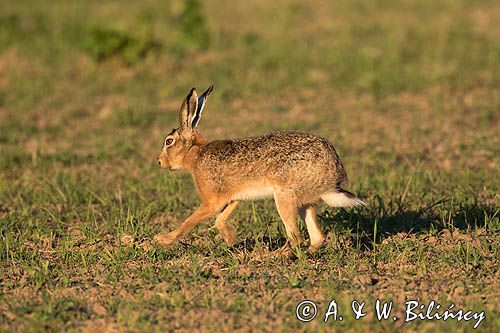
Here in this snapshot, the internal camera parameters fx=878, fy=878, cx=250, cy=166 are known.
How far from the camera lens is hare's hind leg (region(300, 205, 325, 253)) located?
6207 mm

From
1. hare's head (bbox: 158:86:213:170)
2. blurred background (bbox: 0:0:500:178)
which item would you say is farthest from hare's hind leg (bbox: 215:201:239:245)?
blurred background (bbox: 0:0:500:178)

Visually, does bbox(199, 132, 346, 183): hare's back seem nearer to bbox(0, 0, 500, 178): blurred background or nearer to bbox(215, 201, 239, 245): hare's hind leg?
bbox(215, 201, 239, 245): hare's hind leg

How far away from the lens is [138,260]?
609 cm

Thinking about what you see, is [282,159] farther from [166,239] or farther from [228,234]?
[166,239]

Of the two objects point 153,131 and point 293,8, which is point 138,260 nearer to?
point 153,131

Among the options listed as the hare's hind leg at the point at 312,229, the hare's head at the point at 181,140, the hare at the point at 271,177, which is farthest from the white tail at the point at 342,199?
the hare's head at the point at 181,140

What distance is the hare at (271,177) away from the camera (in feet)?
19.6

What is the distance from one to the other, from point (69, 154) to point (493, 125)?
15.2 ft

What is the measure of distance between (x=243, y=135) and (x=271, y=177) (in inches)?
142

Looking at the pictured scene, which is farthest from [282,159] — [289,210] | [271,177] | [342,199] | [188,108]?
[188,108]

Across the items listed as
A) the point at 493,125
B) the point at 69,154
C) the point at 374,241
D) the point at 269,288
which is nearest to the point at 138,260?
the point at 269,288

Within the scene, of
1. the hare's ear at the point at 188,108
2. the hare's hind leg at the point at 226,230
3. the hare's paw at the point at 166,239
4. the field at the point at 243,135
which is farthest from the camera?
the hare's ear at the point at 188,108

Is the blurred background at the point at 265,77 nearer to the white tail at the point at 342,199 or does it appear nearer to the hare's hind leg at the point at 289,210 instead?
the white tail at the point at 342,199

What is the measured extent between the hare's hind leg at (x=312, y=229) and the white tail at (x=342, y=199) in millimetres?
229
